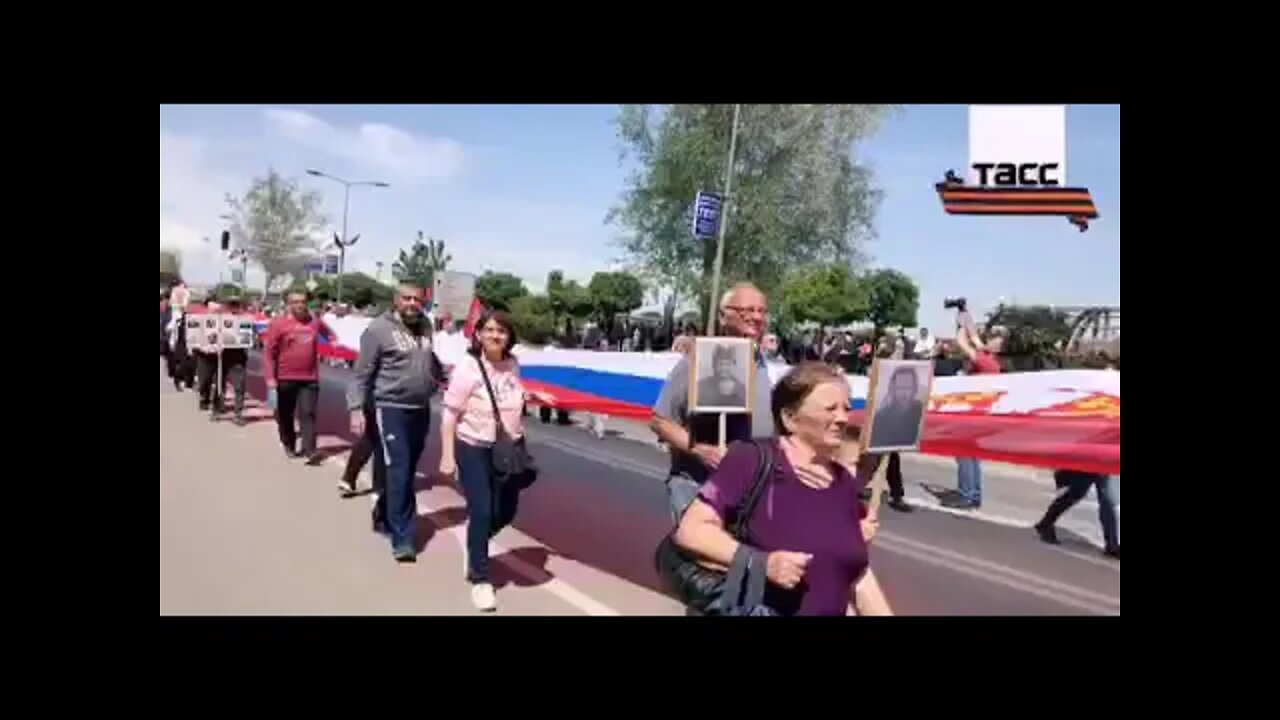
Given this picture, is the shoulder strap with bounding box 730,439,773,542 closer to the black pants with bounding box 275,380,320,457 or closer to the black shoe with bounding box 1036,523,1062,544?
the black shoe with bounding box 1036,523,1062,544

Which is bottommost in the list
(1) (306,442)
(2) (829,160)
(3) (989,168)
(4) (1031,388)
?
(1) (306,442)

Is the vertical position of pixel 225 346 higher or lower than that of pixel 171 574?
higher

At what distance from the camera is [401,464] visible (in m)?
5.02

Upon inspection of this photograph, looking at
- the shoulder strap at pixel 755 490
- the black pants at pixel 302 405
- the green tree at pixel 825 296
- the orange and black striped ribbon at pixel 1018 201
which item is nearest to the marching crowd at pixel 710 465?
the shoulder strap at pixel 755 490

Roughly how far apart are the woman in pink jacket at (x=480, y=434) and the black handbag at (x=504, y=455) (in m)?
0.01

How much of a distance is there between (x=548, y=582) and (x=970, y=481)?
3.90 metres

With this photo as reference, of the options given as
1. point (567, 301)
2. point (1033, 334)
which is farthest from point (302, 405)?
point (1033, 334)

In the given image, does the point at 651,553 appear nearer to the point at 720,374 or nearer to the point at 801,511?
the point at 720,374

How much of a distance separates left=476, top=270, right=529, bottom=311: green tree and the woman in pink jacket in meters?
0.34

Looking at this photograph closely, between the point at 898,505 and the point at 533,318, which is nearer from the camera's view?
the point at 533,318
